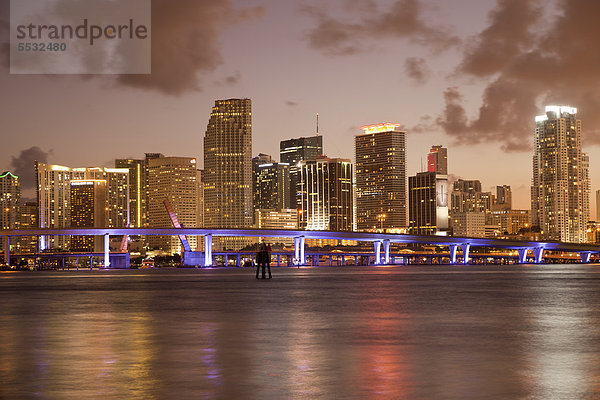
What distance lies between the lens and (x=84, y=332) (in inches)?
675

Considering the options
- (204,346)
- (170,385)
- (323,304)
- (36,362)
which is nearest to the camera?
(170,385)

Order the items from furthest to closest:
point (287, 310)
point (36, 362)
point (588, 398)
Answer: point (287, 310) < point (36, 362) < point (588, 398)

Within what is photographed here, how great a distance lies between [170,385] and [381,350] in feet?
15.0

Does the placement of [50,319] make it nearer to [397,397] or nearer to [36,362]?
[36,362]

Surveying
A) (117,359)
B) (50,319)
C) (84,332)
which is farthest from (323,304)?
(117,359)

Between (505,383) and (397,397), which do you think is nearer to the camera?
(397,397)

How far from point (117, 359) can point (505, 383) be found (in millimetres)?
5873

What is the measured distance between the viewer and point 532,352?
44.2ft

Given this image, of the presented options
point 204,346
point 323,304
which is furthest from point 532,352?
point 323,304

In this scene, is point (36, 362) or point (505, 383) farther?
point (36, 362)

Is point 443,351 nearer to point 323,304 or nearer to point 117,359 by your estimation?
point 117,359

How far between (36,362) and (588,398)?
7818 mm

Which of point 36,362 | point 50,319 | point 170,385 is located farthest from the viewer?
point 50,319

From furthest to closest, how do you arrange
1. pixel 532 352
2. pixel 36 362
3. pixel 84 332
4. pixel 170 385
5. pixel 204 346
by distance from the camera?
pixel 84 332 < pixel 204 346 < pixel 532 352 < pixel 36 362 < pixel 170 385
